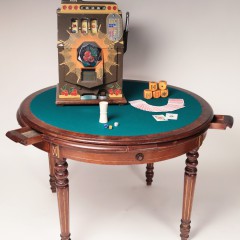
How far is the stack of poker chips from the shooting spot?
3.74 metres

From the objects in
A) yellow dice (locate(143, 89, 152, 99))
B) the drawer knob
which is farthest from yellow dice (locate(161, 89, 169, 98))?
the drawer knob

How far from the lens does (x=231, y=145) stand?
5.01 m

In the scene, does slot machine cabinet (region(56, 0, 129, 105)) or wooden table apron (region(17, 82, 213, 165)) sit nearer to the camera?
wooden table apron (region(17, 82, 213, 165))

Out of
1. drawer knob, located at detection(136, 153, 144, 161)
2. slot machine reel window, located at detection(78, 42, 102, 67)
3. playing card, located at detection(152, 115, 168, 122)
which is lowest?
drawer knob, located at detection(136, 153, 144, 161)

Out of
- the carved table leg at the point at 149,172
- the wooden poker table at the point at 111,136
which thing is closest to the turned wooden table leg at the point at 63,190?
the wooden poker table at the point at 111,136

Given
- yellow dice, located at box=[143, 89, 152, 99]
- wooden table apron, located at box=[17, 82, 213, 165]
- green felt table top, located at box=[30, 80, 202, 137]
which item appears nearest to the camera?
wooden table apron, located at box=[17, 82, 213, 165]

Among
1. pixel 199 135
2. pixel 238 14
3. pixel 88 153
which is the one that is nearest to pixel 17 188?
pixel 88 153

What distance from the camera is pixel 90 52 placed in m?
3.49

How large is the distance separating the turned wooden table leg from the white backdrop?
1.69ft

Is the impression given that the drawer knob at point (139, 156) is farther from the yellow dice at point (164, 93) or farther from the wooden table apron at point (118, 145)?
the yellow dice at point (164, 93)

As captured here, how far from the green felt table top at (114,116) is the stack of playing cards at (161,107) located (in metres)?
0.04

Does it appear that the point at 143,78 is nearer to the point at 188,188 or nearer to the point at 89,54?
the point at 89,54

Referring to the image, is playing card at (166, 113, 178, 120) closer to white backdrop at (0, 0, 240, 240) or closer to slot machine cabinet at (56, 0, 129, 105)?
slot machine cabinet at (56, 0, 129, 105)

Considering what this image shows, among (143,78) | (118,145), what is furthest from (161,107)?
(143,78)
